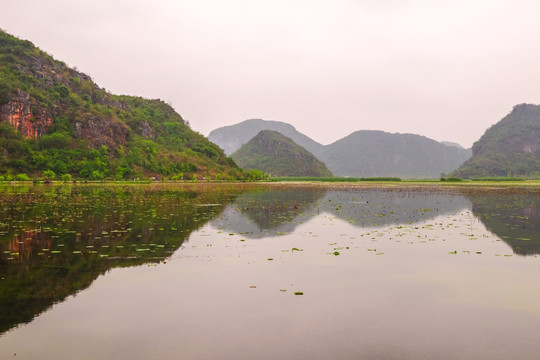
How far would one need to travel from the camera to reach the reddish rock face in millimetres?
127938

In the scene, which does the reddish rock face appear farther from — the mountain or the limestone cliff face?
the limestone cliff face

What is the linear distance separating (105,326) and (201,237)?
39.4ft

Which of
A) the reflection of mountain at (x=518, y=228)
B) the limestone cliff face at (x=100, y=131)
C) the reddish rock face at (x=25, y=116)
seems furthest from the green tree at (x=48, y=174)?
the reflection of mountain at (x=518, y=228)

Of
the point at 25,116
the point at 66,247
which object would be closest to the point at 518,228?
the point at 66,247

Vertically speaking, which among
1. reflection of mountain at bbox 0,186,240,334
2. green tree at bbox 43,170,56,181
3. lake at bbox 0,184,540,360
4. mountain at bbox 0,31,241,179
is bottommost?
lake at bbox 0,184,540,360

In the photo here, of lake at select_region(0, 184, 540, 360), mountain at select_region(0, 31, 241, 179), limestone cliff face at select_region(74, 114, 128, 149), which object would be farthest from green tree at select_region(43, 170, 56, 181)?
lake at select_region(0, 184, 540, 360)

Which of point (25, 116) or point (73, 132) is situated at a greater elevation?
point (25, 116)

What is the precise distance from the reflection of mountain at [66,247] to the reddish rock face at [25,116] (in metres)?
118

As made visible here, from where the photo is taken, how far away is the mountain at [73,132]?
399 ft

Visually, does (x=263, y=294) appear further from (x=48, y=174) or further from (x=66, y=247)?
(x=48, y=174)

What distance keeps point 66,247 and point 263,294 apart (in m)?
10.1

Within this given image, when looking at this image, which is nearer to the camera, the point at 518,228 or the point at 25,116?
the point at 518,228

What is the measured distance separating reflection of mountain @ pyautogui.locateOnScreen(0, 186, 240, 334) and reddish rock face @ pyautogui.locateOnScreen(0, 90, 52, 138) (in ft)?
389

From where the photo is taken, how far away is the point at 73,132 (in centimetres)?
14138
